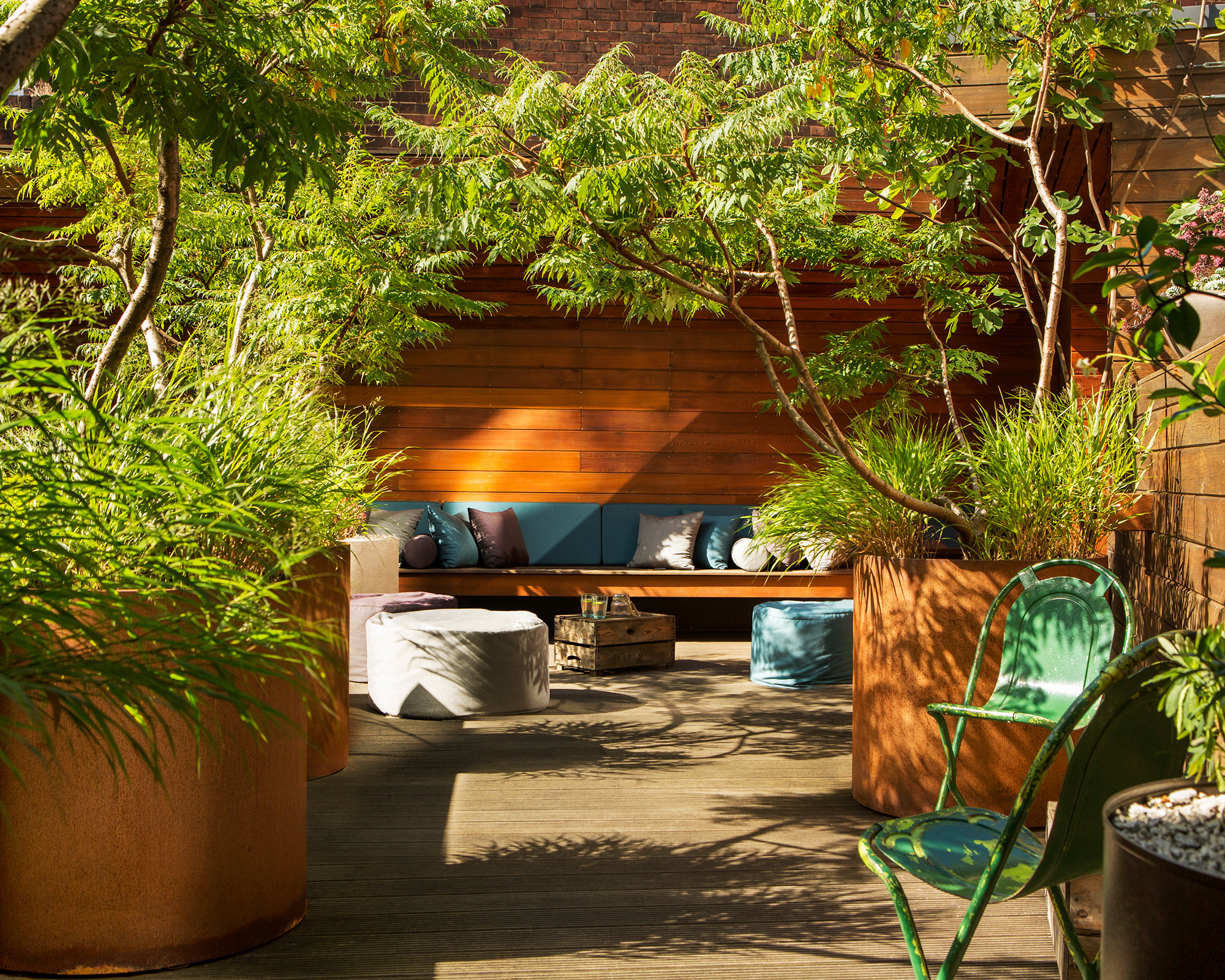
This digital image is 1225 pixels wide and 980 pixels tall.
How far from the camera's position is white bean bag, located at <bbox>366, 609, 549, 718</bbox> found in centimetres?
412

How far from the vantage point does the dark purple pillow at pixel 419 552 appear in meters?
6.32

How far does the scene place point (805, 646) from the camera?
495 centimetres

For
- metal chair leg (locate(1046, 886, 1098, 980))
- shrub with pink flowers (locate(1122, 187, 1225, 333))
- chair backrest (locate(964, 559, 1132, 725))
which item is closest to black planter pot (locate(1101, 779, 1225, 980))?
metal chair leg (locate(1046, 886, 1098, 980))

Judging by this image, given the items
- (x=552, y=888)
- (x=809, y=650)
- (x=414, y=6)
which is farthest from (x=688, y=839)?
(x=414, y=6)

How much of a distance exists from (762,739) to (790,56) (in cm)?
247

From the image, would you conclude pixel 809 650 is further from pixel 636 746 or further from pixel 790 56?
pixel 790 56

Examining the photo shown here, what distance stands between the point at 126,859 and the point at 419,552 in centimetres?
451

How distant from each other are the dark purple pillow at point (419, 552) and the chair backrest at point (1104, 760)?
5.33m

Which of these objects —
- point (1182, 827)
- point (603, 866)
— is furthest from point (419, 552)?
point (1182, 827)

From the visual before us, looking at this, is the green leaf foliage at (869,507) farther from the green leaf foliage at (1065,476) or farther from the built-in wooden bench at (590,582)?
the built-in wooden bench at (590,582)

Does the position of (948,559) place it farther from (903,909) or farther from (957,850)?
(903,909)

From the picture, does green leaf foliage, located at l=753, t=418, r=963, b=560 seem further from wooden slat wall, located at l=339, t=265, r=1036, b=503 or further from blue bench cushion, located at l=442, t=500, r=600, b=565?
wooden slat wall, located at l=339, t=265, r=1036, b=503

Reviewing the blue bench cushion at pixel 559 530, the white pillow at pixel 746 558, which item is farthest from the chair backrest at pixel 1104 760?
the blue bench cushion at pixel 559 530

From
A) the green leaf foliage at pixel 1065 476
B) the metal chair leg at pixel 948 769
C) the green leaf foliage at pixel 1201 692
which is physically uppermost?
the green leaf foliage at pixel 1065 476
